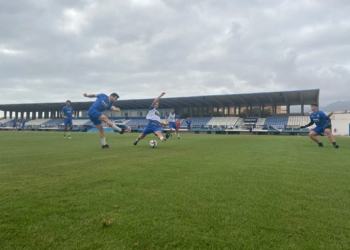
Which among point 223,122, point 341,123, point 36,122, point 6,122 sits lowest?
point 6,122

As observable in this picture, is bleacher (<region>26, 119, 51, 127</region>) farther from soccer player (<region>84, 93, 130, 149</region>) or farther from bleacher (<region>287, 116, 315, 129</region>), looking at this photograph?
soccer player (<region>84, 93, 130, 149</region>)

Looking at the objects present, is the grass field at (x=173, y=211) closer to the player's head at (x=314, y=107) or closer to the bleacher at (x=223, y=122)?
the player's head at (x=314, y=107)

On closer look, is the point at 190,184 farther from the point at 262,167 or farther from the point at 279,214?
the point at 262,167

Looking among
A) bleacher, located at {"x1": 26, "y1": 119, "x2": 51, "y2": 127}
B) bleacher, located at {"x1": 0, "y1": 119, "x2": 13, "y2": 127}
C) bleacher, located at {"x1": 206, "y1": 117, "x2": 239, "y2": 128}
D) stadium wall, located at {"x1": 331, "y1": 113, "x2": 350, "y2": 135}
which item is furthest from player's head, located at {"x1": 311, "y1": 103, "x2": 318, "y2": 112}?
bleacher, located at {"x1": 0, "y1": 119, "x2": 13, "y2": 127}

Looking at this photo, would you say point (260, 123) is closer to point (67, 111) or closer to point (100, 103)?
point (67, 111)

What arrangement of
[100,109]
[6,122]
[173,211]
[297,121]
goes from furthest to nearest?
[6,122]
[297,121]
[100,109]
[173,211]

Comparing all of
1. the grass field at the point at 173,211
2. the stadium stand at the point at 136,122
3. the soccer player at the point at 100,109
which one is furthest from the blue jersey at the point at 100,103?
the stadium stand at the point at 136,122

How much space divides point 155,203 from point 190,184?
3.12 ft

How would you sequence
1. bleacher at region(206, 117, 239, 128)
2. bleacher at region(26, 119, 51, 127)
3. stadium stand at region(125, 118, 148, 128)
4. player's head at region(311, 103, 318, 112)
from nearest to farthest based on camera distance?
player's head at region(311, 103, 318, 112) → bleacher at region(206, 117, 239, 128) → stadium stand at region(125, 118, 148, 128) → bleacher at region(26, 119, 51, 127)

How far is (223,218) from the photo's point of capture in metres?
2.34

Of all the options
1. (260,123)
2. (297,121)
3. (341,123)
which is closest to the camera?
(341,123)

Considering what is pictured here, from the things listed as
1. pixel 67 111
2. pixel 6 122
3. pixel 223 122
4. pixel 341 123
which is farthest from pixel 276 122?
pixel 6 122

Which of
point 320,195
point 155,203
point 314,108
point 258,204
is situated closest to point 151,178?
point 155,203

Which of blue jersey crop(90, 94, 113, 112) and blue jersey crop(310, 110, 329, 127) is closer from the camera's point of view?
blue jersey crop(90, 94, 113, 112)
